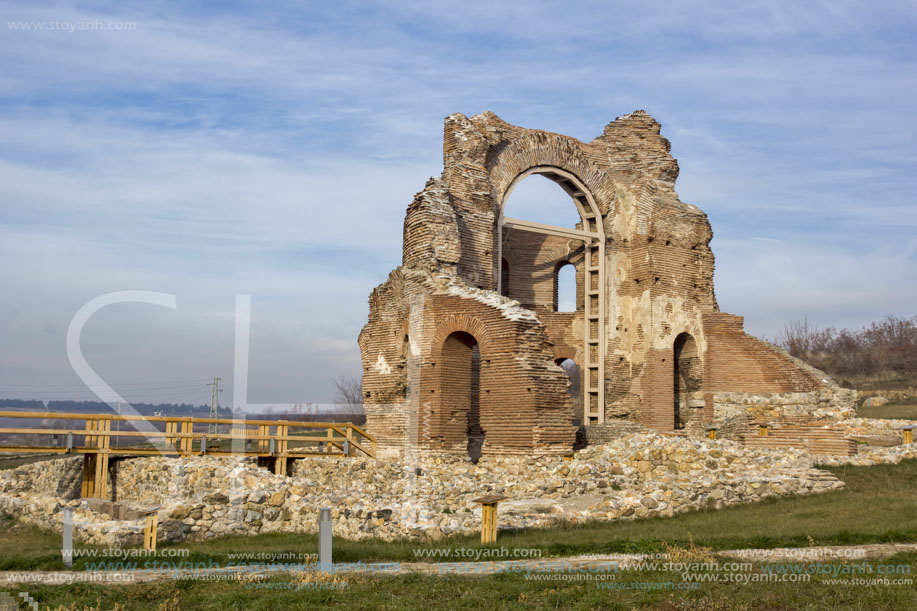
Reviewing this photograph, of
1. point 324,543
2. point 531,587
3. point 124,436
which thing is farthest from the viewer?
point 124,436

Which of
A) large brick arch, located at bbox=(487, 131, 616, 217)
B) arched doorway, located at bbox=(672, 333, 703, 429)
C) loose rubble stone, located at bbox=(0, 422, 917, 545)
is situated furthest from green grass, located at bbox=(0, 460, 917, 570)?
large brick arch, located at bbox=(487, 131, 616, 217)

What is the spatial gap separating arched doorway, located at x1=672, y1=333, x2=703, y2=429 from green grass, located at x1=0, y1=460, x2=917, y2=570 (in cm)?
823

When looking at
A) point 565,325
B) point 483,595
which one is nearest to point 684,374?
point 565,325

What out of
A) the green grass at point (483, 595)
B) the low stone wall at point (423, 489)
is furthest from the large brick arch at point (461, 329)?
the green grass at point (483, 595)

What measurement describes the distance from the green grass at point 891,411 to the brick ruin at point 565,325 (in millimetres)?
13279

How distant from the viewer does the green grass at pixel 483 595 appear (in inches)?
275

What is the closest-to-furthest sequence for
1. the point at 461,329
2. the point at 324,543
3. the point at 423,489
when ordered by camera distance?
the point at 324,543
the point at 423,489
the point at 461,329

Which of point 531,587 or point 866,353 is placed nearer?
point 531,587

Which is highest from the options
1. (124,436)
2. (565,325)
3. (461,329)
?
(565,325)

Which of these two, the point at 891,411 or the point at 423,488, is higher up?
the point at 891,411

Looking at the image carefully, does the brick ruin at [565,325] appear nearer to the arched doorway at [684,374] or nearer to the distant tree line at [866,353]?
the arched doorway at [684,374]

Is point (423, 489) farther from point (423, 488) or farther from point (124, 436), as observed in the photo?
point (124, 436)

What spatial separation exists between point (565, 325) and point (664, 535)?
1334 cm

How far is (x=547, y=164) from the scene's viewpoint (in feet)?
68.4
